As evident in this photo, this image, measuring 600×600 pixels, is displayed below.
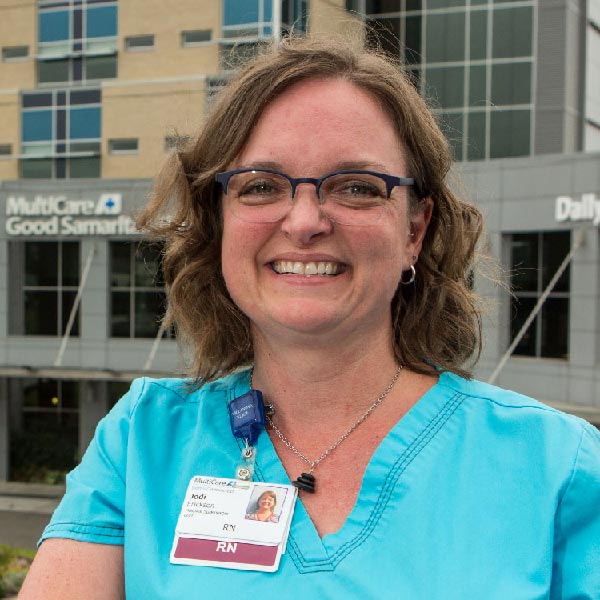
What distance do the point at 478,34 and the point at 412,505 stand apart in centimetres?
1908

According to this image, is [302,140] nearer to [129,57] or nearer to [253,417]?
[253,417]

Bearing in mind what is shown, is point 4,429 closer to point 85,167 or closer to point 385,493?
point 85,167

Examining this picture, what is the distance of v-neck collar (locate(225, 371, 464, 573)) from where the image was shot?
68.2 inches

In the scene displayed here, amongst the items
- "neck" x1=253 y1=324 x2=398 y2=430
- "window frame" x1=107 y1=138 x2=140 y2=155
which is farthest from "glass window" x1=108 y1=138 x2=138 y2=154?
"neck" x1=253 y1=324 x2=398 y2=430

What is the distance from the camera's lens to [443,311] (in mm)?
2275

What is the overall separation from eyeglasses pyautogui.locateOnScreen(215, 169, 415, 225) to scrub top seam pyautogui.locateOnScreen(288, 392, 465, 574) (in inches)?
17.3

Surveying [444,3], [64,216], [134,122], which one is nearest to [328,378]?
[444,3]

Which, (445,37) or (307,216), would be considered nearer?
(307,216)

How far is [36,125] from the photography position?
858 inches

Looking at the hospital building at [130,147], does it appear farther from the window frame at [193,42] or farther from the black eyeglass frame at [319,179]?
the black eyeglass frame at [319,179]

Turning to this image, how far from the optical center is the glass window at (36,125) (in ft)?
71.0

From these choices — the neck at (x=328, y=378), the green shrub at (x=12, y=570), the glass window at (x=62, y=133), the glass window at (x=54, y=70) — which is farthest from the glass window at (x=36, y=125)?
the neck at (x=328, y=378)

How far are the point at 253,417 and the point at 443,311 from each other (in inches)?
23.5

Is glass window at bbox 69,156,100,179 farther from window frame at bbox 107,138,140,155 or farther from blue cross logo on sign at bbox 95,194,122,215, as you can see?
blue cross logo on sign at bbox 95,194,122,215
